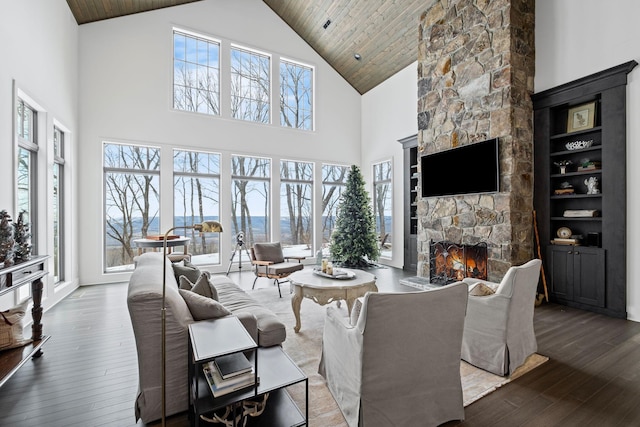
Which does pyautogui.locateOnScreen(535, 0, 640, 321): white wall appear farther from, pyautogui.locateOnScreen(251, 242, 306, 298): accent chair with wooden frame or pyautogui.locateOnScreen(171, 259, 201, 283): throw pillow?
pyautogui.locateOnScreen(171, 259, 201, 283): throw pillow

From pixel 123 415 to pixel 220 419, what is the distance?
801mm

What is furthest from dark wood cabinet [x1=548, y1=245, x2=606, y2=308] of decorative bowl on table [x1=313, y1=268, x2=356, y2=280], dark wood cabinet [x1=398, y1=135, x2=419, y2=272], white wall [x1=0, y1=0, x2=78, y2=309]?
white wall [x1=0, y1=0, x2=78, y2=309]

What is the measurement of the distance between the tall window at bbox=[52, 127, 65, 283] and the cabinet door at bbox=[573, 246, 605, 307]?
774 cm

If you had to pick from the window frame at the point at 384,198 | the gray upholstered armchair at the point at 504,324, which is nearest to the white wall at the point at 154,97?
the window frame at the point at 384,198

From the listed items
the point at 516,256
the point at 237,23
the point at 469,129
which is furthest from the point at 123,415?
the point at 237,23

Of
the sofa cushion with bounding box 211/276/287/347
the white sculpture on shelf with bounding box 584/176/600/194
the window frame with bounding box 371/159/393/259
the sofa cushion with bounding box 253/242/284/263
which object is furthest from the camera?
the window frame with bounding box 371/159/393/259

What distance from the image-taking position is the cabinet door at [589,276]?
3936 mm

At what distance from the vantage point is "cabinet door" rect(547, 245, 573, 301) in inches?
168

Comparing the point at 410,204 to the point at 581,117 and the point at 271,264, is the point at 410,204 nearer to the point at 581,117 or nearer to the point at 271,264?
the point at 581,117

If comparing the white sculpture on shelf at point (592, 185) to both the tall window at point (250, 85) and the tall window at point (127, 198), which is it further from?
the tall window at point (127, 198)

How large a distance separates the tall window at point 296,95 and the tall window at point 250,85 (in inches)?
16.4

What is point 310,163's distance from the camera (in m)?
8.08

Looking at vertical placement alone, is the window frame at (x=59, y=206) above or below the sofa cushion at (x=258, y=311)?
above

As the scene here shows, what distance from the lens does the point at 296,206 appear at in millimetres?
7969
